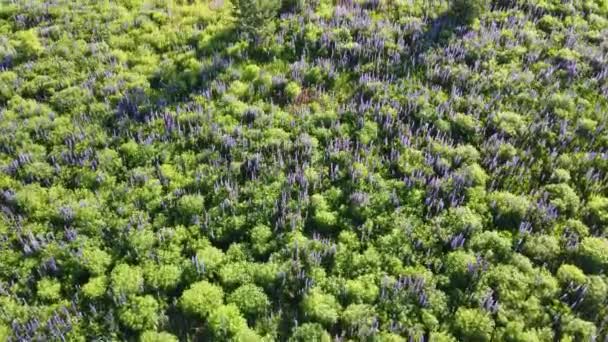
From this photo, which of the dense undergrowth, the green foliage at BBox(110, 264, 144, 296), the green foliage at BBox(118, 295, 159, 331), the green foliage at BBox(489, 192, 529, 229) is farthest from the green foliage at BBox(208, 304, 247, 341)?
the green foliage at BBox(489, 192, 529, 229)

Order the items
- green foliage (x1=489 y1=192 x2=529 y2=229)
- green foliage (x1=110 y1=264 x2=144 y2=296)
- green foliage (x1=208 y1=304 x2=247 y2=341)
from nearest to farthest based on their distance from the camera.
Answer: green foliage (x1=208 y1=304 x2=247 y2=341), green foliage (x1=110 y1=264 x2=144 y2=296), green foliage (x1=489 y1=192 x2=529 y2=229)

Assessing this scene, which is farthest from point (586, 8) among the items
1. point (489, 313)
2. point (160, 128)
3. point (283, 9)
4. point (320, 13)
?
point (160, 128)

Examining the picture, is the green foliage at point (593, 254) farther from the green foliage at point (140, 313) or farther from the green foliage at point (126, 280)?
the green foliage at point (126, 280)

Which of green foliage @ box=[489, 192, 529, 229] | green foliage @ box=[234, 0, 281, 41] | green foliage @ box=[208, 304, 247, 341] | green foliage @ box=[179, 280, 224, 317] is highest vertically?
green foliage @ box=[234, 0, 281, 41]

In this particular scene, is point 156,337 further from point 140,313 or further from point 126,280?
point 126,280

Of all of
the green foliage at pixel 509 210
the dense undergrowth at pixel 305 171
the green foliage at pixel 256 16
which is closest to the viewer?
the dense undergrowth at pixel 305 171

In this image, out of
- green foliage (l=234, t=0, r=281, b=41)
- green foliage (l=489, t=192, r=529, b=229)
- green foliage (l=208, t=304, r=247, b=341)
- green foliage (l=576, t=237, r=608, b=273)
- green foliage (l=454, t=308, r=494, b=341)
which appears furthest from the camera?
green foliage (l=234, t=0, r=281, b=41)

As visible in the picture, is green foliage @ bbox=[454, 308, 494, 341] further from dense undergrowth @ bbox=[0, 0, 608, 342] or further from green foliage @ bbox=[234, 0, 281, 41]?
green foliage @ bbox=[234, 0, 281, 41]

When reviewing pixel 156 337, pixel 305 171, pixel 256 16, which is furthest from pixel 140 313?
pixel 256 16

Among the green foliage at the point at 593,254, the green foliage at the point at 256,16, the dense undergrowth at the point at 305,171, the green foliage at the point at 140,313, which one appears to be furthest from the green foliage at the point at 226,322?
the green foliage at the point at 256,16
